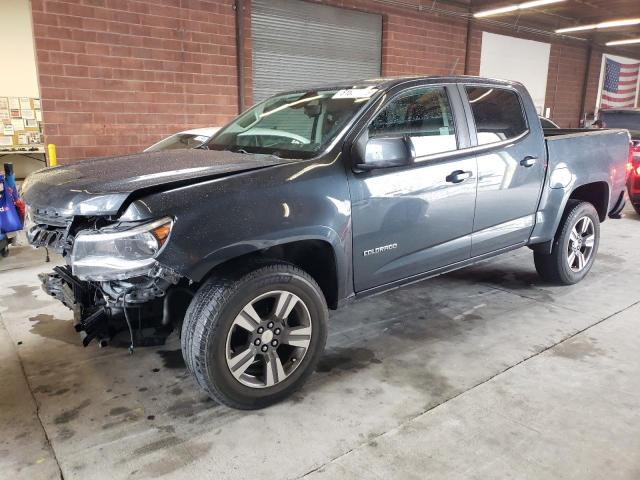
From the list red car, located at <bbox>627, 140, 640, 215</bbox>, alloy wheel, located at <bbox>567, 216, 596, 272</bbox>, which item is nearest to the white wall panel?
red car, located at <bbox>627, 140, 640, 215</bbox>

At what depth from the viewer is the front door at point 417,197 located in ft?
9.65

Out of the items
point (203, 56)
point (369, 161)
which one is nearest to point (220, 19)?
point (203, 56)

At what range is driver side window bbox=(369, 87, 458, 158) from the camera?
3.08 m

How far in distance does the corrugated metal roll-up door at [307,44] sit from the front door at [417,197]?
5.49 metres

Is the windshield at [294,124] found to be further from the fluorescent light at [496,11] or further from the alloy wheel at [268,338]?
the fluorescent light at [496,11]

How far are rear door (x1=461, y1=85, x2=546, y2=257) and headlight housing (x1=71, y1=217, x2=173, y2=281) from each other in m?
2.23

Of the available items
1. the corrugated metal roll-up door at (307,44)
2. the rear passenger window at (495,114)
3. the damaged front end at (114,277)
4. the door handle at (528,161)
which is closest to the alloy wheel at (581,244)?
the door handle at (528,161)

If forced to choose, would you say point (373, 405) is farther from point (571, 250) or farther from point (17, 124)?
point (17, 124)

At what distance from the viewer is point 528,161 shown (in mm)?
3818

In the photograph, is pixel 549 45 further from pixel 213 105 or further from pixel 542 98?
pixel 213 105

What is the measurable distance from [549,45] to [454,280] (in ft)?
41.9

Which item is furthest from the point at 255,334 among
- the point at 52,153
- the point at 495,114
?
the point at 52,153

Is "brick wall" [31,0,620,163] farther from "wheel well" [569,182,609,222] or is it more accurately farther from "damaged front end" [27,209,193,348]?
"damaged front end" [27,209,193,348]

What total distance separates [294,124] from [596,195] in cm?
306
